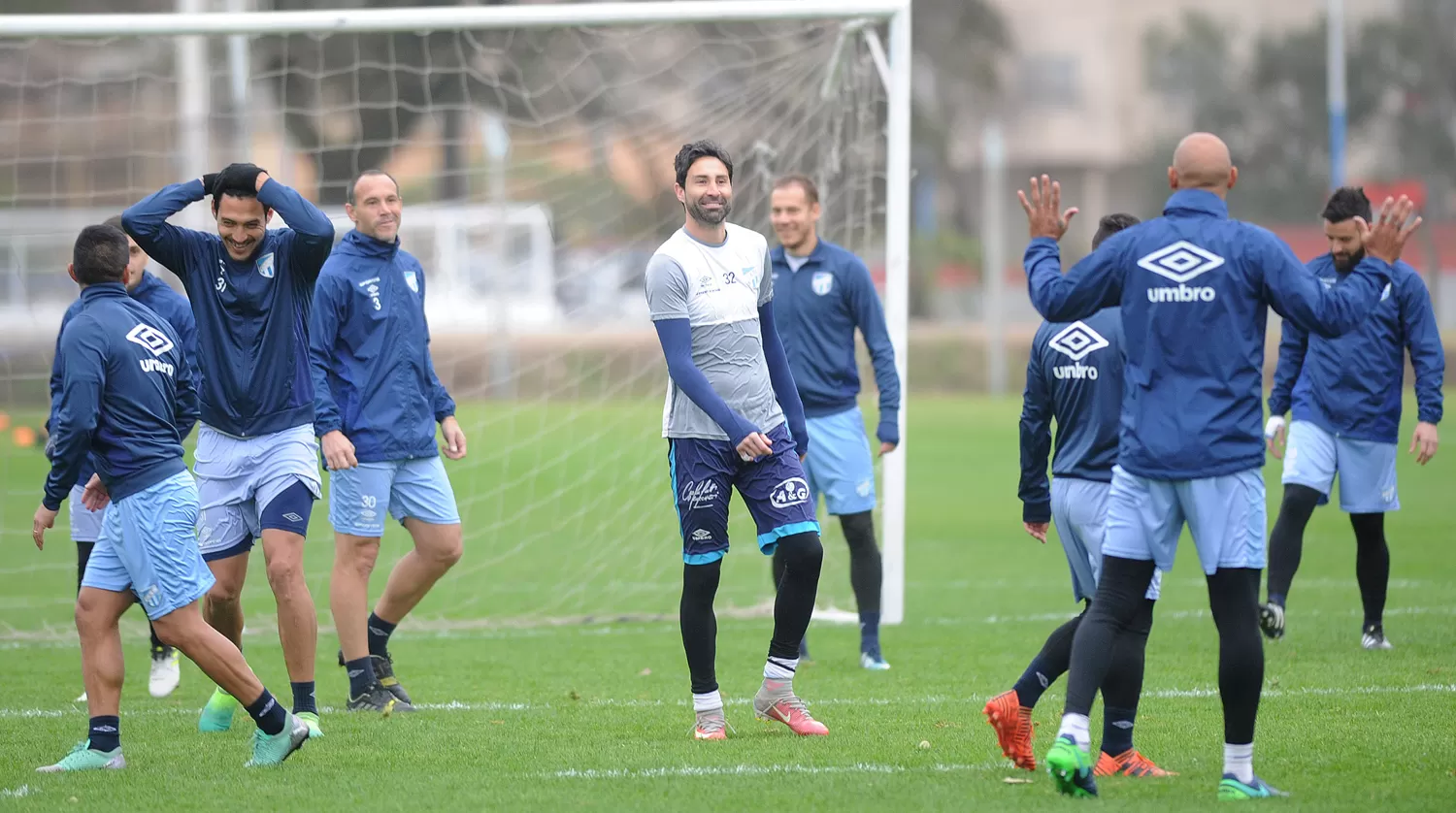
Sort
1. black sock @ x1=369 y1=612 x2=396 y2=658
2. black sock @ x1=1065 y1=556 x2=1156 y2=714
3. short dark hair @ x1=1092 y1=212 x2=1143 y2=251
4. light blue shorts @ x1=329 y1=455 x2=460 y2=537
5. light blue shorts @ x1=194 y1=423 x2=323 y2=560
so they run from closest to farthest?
black sock @ x1=1065 y1=556 x2=1156 y2=714
short dark hair @ x1=1092 y1=212 x2=1143 y2=251
light blue shorts @ x1=194 y1=423 x2=323 y2=560
light blue shorts @ x1=329 y1=455 x2=460 y2=537
black sock @ x1=369 y1=612 x2=396 y2=658

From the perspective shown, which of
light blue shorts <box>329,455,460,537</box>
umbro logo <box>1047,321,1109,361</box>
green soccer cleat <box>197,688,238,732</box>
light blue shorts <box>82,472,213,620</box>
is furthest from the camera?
light blue shorts <box>329,455,460,537</box>

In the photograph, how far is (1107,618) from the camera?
16.8 ft

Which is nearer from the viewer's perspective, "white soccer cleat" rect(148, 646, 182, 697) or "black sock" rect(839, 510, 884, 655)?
"white soccer cleat" rect(148, 646, 182, 697)

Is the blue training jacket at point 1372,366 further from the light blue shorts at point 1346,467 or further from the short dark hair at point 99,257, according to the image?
the short dark hair at point 99,257

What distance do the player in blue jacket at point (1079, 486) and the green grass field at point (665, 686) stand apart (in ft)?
0.67

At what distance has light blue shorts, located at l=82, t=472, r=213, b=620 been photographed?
5.63 m

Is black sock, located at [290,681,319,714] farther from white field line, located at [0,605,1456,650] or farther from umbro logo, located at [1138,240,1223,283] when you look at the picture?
umbro logo, located at [1138,240,1223,283]

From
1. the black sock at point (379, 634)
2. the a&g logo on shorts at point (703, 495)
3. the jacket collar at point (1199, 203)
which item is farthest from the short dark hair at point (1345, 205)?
the black sock at point (379, 634)

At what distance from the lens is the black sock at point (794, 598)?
6270 mm

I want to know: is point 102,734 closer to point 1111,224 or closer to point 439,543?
point 439,543

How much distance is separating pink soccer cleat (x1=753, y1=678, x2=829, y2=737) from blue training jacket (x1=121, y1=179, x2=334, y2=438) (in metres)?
2.24

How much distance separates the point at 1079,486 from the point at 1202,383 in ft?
3.21

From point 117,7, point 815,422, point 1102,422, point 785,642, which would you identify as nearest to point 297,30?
point 815,422

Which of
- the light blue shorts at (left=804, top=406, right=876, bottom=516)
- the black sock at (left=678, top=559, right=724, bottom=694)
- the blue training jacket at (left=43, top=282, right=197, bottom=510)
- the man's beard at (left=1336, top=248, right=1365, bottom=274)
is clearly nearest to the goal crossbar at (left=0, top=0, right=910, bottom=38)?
the light blue shorts at (left=804, top=406, right=876, bottom=516)
